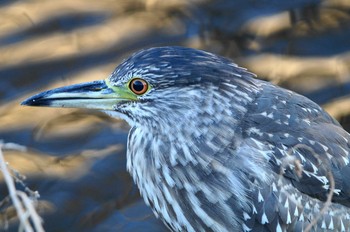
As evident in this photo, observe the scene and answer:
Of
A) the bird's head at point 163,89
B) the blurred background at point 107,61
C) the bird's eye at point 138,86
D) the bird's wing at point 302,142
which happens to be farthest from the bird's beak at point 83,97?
the blurred background at point 107,61

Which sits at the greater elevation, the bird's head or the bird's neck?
the bird's head

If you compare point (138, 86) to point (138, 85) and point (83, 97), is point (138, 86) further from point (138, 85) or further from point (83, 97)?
point (83, 97)

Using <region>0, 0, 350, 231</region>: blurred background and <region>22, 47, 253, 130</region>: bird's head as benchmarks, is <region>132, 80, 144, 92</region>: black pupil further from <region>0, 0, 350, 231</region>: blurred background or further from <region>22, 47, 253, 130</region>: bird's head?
<region>0, 0, 350, 231</region>: blurred background

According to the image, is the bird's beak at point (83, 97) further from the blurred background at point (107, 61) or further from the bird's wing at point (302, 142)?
the blurred background at point (107, 61)

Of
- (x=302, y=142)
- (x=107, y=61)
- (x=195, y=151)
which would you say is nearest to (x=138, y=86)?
(x=195, y=151)

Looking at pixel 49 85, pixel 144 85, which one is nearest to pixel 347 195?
pixel 144 85

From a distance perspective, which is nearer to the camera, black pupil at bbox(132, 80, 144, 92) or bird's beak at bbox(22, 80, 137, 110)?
black pupil at bbox(132, 80, 144, 92)

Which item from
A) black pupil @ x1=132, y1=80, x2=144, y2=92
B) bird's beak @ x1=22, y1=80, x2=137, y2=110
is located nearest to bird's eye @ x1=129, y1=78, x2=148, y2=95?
black pupil @ x1=132, y1=80, x2=144, y2=92
